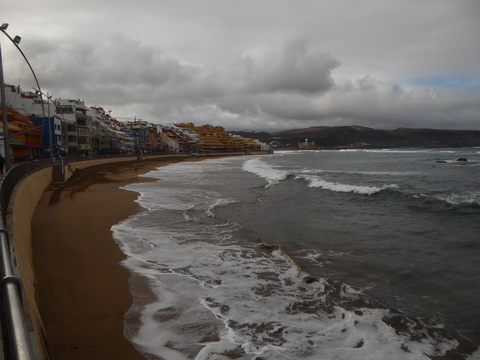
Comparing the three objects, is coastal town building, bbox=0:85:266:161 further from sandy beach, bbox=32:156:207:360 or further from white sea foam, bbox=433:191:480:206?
white sea foam, bbox=433:191:480:206

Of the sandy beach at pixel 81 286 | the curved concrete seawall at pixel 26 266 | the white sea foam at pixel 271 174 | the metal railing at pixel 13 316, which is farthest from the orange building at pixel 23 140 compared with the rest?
the metal railing at pixel 13 316

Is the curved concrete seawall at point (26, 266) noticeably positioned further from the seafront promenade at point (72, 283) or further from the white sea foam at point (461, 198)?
the white sea foam at point (461, 198)

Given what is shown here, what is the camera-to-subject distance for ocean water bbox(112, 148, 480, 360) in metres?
5.23

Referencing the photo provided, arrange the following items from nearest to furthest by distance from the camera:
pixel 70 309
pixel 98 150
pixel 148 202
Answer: pixel 70 309, pixel 148 202, pixel 98 150

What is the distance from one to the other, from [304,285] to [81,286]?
4.61 metres

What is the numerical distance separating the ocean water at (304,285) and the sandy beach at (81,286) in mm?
329

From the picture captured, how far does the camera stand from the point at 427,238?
11.4 meters

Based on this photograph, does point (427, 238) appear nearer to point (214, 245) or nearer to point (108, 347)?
point (214, 245)

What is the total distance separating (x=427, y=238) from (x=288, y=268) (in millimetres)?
5761

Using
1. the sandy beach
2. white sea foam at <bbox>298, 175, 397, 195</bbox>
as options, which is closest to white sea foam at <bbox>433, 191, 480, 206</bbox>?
white sea foam at <bbox>298, 175, 397, 195</bbox>

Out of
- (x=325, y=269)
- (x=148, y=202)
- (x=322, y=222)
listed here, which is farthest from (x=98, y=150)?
(x=325, y=269)

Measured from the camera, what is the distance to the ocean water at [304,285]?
17.2 feet

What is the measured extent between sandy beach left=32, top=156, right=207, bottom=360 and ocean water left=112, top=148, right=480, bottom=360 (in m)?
0.33

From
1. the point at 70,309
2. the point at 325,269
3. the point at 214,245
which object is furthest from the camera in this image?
the point at 214,245
